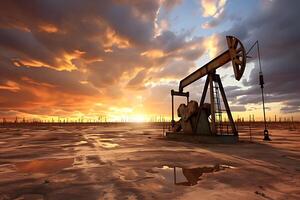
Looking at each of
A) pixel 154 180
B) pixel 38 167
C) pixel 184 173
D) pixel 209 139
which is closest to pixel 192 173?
pixel 184 173

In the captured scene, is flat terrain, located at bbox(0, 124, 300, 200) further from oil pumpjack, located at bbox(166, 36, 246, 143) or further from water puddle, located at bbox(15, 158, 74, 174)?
oil pumpjack, located at bbox(166, 36, 246, 143)

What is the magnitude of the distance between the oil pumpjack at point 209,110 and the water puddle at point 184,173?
23.0 feet

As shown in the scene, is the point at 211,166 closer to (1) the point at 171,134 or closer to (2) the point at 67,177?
(2) the point at 67,177

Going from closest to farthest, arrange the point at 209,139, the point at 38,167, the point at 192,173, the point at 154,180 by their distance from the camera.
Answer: the point at 154,180, the point at 192,173, the point at 38,167, the point at 209,139

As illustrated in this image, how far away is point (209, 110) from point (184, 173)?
11173 mm

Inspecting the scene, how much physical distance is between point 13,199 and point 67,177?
171 cm

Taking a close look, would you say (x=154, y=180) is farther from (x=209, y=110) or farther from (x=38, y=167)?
(x=209, y=110)

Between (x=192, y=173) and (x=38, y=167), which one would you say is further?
(x=38, y=167)

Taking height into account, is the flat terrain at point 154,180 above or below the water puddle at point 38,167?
above

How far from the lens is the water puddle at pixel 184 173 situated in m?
5.51

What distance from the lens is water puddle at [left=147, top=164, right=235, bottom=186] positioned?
5.51 m

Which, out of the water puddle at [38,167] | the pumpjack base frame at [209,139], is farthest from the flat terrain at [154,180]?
the pumpjack base frame at [209,139]

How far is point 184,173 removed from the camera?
251 inches

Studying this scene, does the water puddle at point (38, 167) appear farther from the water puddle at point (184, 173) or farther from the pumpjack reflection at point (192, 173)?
the pumpjack reflection at point (192, 173)
